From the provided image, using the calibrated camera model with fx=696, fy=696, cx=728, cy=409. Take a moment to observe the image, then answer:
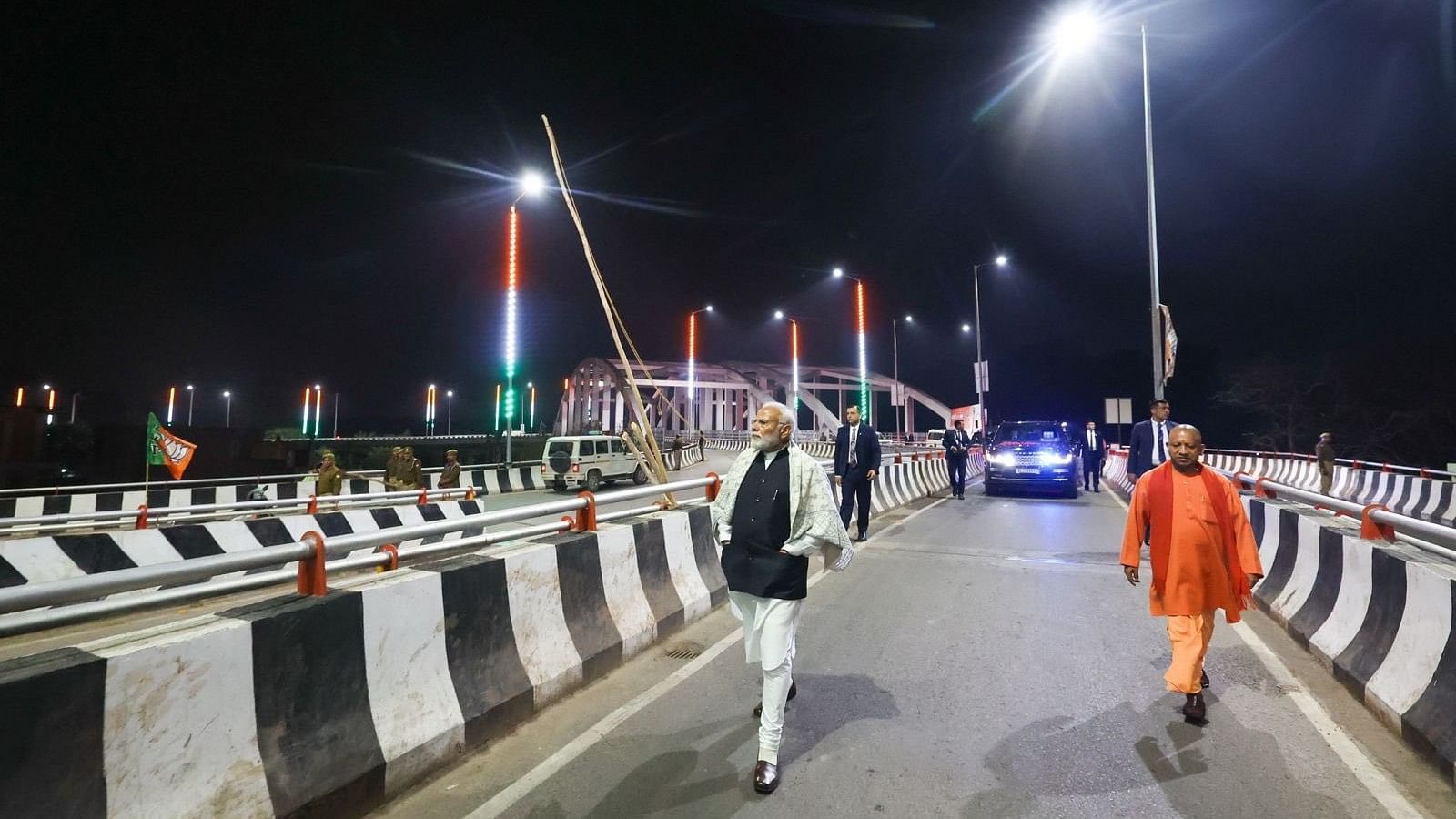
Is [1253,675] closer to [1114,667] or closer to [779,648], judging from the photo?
[1114,667]

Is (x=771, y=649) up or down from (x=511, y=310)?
down

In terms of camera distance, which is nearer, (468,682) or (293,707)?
(293,707)

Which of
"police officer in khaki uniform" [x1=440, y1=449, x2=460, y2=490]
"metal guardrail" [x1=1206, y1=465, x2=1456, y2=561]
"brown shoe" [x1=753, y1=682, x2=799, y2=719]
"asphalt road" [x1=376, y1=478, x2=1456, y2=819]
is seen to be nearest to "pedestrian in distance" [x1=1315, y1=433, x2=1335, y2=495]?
"metal guardrail" [x1=1206, y1=465, x2=1456, y2=561]

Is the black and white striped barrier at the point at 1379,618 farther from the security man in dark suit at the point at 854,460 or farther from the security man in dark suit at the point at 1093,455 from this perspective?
the security man in dark suit at the point at 1093,455

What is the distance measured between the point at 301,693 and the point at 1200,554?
4.43 meters

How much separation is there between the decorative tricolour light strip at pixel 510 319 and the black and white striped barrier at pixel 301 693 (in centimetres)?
1487

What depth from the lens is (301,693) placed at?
8.93ft

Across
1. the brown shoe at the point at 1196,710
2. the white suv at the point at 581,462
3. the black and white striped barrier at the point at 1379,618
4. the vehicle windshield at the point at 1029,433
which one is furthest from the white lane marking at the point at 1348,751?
the white suv at the point at 581,462

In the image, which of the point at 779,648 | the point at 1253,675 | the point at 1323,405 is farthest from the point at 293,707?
the point at 1323,405

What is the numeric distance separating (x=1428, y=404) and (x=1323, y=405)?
4.87 metres

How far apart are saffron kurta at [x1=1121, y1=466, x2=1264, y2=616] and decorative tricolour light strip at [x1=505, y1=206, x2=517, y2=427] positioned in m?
16.5

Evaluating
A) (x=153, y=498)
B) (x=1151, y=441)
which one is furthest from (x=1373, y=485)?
(x=153, y=498)

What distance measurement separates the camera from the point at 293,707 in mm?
2686

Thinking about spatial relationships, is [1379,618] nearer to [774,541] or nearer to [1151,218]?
[774,541]
